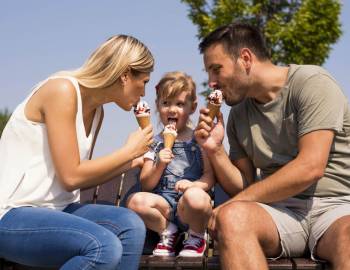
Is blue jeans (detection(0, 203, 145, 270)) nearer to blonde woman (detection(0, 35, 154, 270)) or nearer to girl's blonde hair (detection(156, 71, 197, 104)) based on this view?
blonde woman (detection(0, 35, 154, 270))

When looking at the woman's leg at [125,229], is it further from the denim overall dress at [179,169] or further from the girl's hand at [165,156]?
the denim overall dress at [179,169]

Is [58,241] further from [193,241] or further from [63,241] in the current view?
[193,241]

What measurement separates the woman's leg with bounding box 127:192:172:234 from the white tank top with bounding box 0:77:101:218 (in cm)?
54

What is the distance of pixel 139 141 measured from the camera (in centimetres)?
A: 350

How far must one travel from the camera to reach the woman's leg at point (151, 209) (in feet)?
12.5

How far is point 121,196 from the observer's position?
455cm

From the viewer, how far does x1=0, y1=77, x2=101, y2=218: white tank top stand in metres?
3.25

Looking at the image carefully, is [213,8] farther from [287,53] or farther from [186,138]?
[186,138]

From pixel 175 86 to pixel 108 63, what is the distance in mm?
897

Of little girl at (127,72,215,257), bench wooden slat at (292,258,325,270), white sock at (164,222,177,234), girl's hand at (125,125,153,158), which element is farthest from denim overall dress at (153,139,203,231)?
bench wooden slat at (292,258,325,270)

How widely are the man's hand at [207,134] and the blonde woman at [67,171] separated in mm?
381

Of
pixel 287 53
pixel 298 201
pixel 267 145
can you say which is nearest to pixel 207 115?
pixel 267 145

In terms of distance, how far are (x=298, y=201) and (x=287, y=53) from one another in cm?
1354

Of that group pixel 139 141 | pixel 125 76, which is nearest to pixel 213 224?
pixel 139 141
